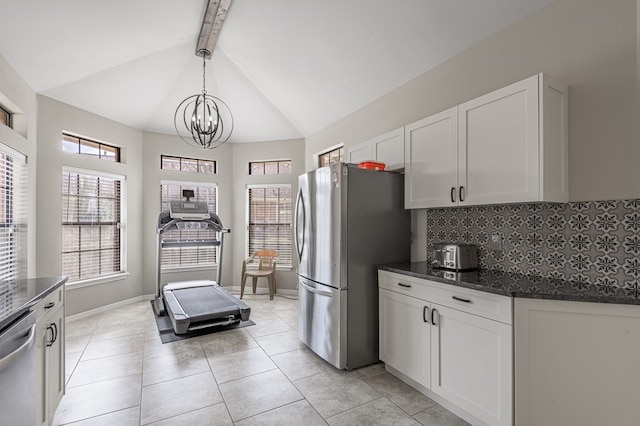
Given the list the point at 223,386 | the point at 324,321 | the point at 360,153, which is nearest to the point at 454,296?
the point at 324,321

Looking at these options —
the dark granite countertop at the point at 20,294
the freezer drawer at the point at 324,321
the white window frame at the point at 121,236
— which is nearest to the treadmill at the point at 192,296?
the white window frame at the point at 121,236

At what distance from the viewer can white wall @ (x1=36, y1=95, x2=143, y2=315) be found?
153 inches

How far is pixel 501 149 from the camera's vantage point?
2176 millimetres

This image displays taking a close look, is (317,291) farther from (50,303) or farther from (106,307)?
(106,307)

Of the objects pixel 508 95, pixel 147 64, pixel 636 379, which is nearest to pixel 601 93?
pixel 508 95

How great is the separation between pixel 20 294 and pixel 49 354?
0.42 meters

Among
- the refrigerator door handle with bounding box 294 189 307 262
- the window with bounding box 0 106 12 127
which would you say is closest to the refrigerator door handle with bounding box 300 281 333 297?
the refrigerator door handle with bounding box 294 189 307 262

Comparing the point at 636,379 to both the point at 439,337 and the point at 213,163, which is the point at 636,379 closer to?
the point at 439,337

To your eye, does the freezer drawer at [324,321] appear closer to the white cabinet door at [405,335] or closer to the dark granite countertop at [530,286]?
the white cabinet door at [405,335]

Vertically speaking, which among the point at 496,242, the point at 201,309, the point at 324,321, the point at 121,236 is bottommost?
the point at 201,309

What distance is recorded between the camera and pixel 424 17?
106 inches

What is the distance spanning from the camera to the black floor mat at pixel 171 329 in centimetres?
365

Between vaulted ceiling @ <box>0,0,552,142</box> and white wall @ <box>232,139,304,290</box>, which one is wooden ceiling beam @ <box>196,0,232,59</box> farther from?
white wall @ <box>232,139,304,290</box>

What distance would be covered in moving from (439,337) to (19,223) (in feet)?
14.0
